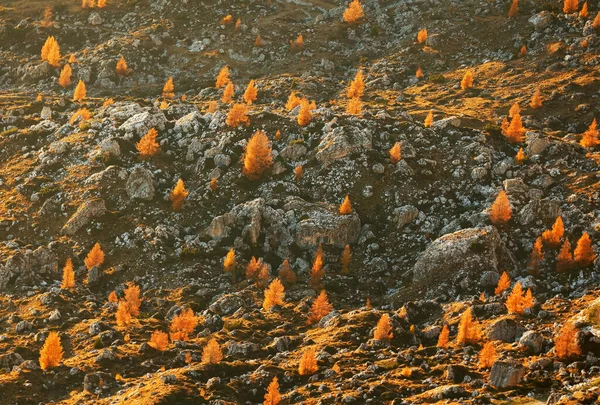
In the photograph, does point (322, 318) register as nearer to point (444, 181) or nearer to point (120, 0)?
point (444, 181)

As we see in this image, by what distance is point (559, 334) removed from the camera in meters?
56.7

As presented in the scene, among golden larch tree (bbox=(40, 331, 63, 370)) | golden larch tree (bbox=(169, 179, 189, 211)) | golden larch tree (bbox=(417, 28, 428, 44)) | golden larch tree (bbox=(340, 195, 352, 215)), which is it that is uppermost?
golden larch tree (bbox=(417, 28, 428, 44))

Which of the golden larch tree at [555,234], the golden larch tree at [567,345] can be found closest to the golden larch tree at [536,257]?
the golden larch tree at [555,234]

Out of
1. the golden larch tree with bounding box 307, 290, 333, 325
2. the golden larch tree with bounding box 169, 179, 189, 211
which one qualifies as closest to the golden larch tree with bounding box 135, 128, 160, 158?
the golden larch tree with bounding box 169, 179, 189, 211

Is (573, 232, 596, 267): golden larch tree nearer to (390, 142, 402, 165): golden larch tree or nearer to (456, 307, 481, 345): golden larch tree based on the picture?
(456, 307, 481, 345): golden larch tree

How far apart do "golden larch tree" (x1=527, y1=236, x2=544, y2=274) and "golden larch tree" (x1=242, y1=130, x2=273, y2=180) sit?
32.1 meters

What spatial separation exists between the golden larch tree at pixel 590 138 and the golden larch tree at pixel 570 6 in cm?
3732

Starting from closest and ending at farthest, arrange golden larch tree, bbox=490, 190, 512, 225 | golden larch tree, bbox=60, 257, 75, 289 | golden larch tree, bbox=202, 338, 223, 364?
golden larch tree, bbox=202, 338, 223, 364 < golden larch tree, bbox=60, 257, 75, 289 < golden larch tree, bbox=490, 190, 512, 225

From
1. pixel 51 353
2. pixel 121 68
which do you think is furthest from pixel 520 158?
pixel 121 68

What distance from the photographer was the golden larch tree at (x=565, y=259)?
67.1m

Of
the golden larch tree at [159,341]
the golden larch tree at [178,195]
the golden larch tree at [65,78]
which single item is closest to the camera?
the golden larch tree at [159,341]

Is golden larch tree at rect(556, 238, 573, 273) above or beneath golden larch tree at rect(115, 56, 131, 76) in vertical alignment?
beneath

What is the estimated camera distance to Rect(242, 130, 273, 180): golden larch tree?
82.4 m

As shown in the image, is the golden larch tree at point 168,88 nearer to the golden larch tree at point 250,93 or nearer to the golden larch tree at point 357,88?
the golden larch tree at point 250,93
